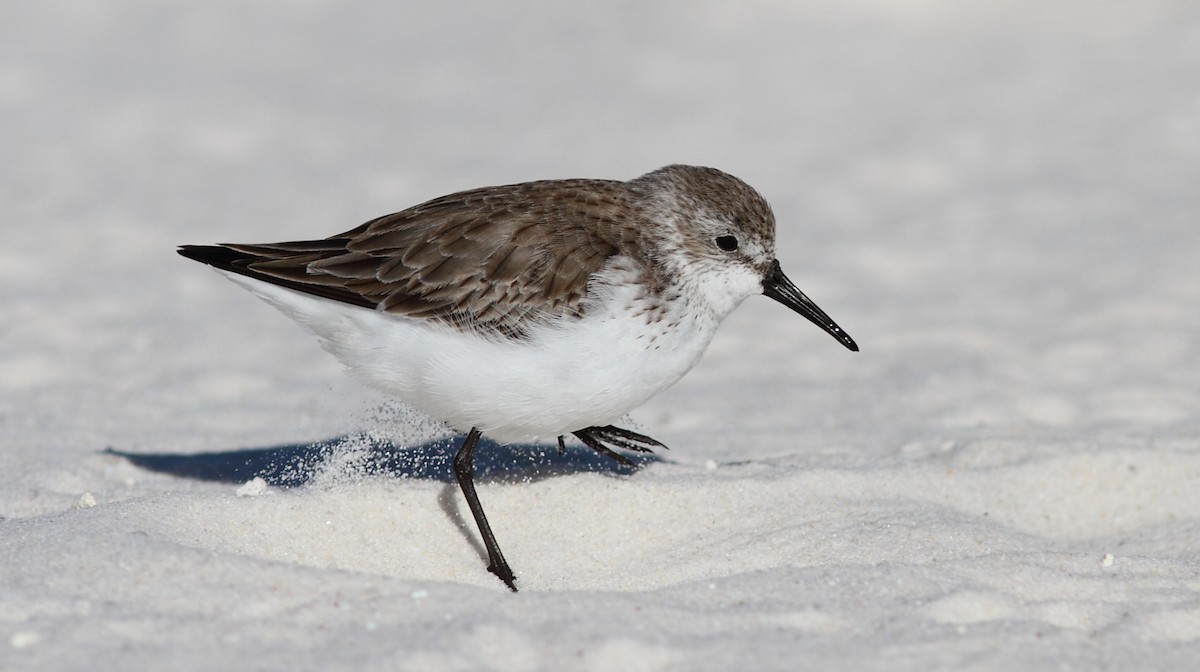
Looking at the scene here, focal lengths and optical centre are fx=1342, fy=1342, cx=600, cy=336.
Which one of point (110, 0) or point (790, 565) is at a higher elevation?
point (110, 0)

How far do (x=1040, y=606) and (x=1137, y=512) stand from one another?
184cm

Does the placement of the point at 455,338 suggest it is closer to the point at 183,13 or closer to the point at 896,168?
the point at 896,168

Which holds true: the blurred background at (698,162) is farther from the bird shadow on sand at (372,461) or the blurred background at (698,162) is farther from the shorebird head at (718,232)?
the shorebird head at (718,232)

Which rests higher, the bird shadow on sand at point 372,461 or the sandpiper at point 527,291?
the sandpiper at point 527,291

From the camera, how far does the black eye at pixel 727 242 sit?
5.18m

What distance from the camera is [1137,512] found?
560 cm

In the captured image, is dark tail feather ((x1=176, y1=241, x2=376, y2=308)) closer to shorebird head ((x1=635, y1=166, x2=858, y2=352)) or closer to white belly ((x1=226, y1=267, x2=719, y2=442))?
white belly ((x1=226, y1=267, x2=719, y2=442))

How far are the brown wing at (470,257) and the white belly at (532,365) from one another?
0.25ft

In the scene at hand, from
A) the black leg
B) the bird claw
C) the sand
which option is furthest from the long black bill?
the black leg

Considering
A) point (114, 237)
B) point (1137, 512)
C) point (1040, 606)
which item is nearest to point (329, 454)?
point (1040, 606)

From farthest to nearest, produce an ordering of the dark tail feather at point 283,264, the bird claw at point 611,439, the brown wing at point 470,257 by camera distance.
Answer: the bird claw at point 611,439 → the dark tail feather at point 283,264 → the brown wing at point 470,257

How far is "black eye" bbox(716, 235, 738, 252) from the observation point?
518 centimetres

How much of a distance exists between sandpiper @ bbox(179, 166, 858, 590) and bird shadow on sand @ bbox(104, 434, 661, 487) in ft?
1.51

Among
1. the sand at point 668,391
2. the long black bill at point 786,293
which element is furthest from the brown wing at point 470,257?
the sand at point 668,391
